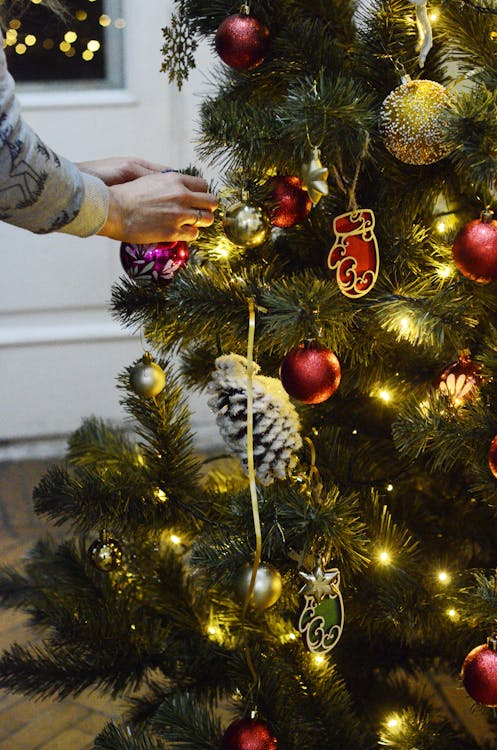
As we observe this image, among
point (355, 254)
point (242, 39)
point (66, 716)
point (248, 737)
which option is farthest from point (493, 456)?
point (66, 716)

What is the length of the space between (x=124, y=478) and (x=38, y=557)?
496 mm

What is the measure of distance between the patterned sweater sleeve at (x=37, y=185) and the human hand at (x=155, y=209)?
0.07 feet

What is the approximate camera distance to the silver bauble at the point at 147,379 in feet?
3.45

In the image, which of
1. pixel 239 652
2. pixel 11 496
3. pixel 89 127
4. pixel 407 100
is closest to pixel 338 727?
pixel 239 652

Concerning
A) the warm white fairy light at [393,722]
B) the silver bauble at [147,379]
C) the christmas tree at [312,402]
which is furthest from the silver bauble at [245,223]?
the warm white fairy light at [393,722]

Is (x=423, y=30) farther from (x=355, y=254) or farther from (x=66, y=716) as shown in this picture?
(x=66, y=716)

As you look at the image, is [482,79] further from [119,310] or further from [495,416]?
[119,310]

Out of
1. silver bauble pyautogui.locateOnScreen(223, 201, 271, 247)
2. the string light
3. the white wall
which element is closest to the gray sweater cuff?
silver bauble pyautogui.locateOnScreen(223, 201, 271, 247)

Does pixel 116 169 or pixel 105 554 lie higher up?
pixel 116 169

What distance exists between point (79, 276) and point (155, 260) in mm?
1570

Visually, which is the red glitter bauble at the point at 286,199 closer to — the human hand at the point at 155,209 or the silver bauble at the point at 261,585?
the human hand at the point at 155,209

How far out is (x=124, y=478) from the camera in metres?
1.09

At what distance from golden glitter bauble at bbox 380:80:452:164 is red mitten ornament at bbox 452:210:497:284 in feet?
0.27

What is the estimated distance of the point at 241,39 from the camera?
897mm
